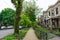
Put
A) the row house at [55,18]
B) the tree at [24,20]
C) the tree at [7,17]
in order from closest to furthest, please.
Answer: the row house at [55,18] → the tree at [24,20] → the tree at [7,17]

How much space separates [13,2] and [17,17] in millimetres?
2190

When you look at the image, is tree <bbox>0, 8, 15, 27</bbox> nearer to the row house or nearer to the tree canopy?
the tree canopy

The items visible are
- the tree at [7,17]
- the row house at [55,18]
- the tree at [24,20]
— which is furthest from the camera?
the tree at [7,17]

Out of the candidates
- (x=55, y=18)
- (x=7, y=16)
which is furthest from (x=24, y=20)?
(x=7, y=16)

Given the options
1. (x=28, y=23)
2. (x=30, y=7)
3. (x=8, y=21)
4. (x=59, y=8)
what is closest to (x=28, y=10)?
(x=30, y=7)

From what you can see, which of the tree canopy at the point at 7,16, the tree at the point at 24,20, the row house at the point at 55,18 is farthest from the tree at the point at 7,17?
the row house at the point at 55,18

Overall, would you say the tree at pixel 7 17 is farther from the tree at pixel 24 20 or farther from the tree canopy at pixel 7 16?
the tree at pixel 24 20

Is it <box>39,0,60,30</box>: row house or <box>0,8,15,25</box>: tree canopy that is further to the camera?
<box>0,8,15,25</box>: tree canopy

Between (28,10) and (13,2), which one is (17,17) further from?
(28,10)

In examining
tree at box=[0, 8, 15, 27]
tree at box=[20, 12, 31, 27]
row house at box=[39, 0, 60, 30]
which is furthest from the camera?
tree at box=[0, 8, 15, 27]

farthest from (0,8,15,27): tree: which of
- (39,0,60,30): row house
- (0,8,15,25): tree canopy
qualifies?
(39,0,60,30): row house

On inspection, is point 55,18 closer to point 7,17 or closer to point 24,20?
point 24,20

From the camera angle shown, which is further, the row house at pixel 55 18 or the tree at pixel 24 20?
the tree at pixel 24 20

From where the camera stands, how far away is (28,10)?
60438mm
